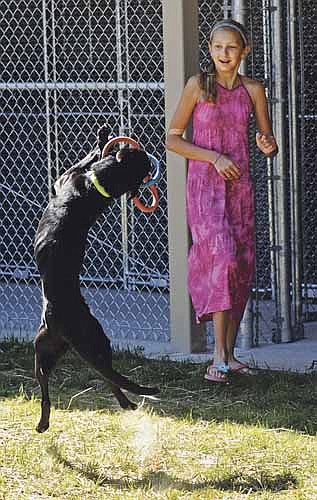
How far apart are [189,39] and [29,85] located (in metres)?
1.61

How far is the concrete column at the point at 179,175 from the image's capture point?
285 inches

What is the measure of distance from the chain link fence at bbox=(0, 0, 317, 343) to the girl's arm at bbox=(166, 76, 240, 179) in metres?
1.42

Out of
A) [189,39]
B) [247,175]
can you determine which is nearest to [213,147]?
[247,175]

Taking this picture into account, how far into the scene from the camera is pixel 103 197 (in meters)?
5.16

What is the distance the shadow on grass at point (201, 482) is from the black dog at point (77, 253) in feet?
1.01

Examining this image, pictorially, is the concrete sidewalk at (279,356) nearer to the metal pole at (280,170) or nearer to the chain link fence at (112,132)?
the metal pole at (280,170)

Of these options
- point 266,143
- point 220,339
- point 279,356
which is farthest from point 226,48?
point 279,356

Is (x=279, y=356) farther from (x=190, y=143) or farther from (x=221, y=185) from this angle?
(x=190, y=143)

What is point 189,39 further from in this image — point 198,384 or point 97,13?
point 97,13

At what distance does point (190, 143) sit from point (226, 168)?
11.8 inches

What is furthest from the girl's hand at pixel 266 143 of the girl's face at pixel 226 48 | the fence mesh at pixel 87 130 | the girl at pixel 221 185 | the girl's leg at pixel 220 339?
the fence mesh at pixel 87 130

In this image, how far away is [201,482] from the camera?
4.95 m

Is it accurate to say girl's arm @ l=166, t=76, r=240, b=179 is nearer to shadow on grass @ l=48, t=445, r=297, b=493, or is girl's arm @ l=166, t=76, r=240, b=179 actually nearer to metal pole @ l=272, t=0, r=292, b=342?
metal pole @ l=272, t=0, r=292, b=342

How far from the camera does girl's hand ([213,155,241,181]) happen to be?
20.3 ft
